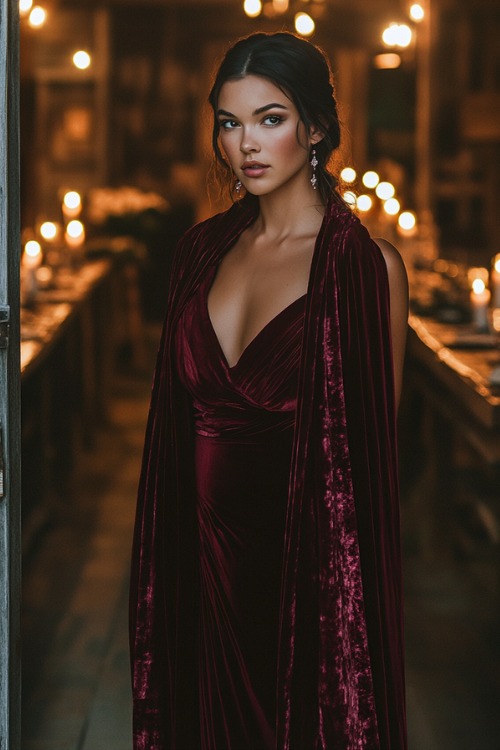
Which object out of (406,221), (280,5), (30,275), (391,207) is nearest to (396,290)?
Answer: (30,275)

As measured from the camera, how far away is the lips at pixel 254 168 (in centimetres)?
218

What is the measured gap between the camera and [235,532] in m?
2.32

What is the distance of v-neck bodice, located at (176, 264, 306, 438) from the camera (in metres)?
2.19

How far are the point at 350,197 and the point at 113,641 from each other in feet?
6.62

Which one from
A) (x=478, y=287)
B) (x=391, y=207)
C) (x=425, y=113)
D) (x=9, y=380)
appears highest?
(x=425, y=113)

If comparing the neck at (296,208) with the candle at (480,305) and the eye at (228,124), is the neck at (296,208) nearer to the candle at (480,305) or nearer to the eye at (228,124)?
the eye at (228,124)

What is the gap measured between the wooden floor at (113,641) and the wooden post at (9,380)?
0.91 meters

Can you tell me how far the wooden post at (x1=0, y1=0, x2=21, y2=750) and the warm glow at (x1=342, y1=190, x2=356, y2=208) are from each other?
632mm

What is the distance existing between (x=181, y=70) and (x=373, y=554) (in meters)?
12.0

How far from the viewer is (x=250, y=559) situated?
2.31 metres

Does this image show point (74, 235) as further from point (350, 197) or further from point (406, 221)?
point (350, 197)

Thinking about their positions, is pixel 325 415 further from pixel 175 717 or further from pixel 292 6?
pixel 292 6

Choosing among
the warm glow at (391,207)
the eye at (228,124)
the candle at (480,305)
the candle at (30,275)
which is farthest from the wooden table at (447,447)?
the warm glow at (391,207)

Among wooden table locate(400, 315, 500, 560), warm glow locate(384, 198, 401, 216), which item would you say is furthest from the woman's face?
warm glow locate(384, 198, 401, 216)
